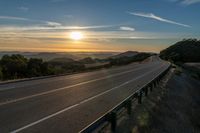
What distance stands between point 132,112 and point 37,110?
364 cm

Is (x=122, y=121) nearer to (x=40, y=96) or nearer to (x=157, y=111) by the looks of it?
(x=157, y=111)

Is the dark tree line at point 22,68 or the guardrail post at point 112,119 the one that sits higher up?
the guardrail post at point 112,119

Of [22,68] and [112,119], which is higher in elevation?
[112,119]

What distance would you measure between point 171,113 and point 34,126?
8658mm

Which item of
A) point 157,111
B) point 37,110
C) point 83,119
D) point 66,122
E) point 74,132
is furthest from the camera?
point 157,111

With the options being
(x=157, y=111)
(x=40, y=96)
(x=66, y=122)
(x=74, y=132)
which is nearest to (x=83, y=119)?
(x=66, y=122)

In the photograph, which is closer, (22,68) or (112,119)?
(112,119)

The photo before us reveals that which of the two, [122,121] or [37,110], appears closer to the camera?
[122,121]

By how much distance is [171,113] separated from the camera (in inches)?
683

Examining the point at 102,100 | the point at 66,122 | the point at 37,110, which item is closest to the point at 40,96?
the point at 102,100

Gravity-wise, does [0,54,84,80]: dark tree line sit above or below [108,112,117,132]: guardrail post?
below

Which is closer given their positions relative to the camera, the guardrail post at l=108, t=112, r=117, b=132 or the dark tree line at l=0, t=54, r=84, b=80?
the guardrail post at l=108, t=112, r=117, b=132

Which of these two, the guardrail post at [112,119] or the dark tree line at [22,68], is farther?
the dark tree line at [22,68]

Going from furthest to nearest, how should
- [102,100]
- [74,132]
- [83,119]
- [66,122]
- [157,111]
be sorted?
[102,100], [157,111], [83,119], [66,122], [74,132]
